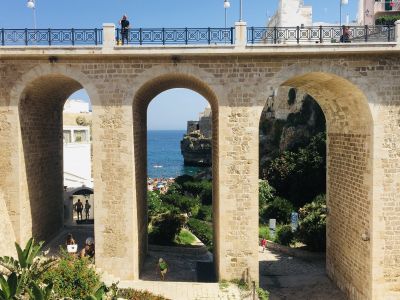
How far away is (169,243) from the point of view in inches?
701

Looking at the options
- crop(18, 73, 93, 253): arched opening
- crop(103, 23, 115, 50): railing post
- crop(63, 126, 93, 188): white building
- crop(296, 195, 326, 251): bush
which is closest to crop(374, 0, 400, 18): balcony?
crop(296, 195, 326, 251): bush

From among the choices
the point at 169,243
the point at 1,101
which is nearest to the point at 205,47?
the point at 1,101

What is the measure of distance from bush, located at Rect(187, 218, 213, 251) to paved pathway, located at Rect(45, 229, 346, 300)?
258cm

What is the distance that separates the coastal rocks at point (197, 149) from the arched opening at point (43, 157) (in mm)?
49301

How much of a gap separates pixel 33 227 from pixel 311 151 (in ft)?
63.3

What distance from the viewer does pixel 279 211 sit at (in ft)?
77.9

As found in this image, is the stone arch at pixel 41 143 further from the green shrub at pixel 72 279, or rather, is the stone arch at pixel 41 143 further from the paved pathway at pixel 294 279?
the paved pathway at pixel 294 279

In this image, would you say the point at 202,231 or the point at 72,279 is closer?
the point at 72,279

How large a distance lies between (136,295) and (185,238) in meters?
8.58

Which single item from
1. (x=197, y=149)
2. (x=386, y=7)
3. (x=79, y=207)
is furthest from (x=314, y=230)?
(x=197, y=149)

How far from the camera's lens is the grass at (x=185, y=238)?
1864cm

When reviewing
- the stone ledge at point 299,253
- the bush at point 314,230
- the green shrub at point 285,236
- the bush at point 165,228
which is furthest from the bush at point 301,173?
the bush at point 165,228

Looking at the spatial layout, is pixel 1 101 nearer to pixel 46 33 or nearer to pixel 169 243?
pixel 46 33

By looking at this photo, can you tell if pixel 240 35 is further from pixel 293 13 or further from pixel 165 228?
pixel 293 13
